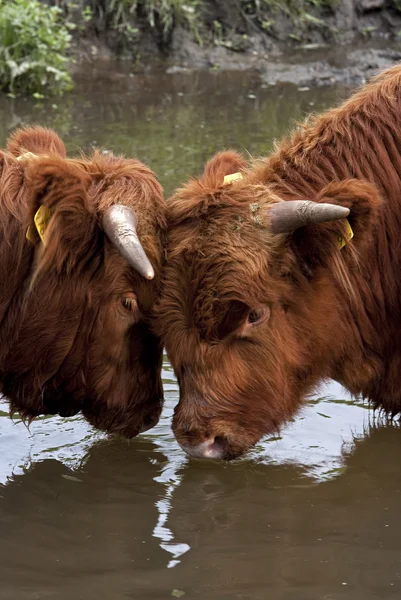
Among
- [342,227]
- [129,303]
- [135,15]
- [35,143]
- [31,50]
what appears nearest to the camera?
[342,227]

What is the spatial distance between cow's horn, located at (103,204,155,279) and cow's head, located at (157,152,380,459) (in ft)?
0.97

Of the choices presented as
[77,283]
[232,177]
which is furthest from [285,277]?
[77,283]

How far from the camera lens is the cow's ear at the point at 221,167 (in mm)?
5695

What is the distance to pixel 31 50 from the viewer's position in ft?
42.9

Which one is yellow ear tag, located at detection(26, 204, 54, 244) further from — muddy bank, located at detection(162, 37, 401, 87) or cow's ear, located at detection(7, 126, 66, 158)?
muddy bank, located at detection(162, 37, 401, 87)

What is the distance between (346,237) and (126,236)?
103cm

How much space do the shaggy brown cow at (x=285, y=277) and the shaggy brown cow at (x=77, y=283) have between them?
0.70 feet

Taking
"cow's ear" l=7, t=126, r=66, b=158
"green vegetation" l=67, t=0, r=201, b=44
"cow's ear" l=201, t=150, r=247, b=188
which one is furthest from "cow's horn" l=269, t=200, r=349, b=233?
"green vegetation" l=67, t=0, r=201, b=44

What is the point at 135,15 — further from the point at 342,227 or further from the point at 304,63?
the point at 342,227

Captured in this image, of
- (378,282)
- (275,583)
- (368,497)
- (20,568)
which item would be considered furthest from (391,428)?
(20,568)

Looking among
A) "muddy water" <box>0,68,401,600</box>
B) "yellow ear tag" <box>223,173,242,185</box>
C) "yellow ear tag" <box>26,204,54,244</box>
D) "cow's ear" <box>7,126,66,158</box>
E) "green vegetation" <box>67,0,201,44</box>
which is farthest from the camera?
"green vegetation" <box>67,0,201,44</box>

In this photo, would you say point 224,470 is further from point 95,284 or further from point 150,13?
point 150,13

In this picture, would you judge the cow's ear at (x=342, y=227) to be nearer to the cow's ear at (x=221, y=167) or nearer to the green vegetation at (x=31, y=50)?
the cow's ear at (x=221, y=167)

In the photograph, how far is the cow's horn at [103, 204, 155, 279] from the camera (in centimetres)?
502
